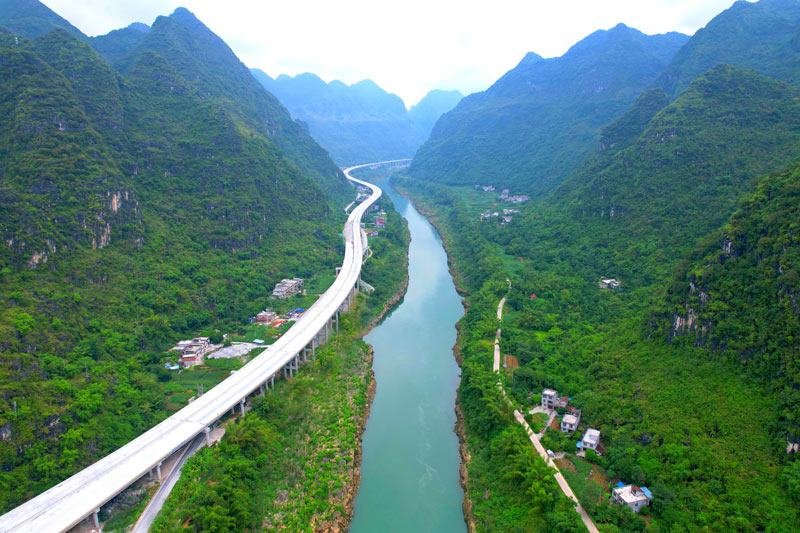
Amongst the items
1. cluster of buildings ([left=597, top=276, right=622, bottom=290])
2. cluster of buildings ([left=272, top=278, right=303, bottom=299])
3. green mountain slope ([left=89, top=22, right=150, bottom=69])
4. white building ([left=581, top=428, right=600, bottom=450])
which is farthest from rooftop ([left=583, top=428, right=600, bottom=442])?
green mountain slope ([left=89, top=22, right=150, bottom=69])

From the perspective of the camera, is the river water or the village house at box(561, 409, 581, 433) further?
the village house at box(561, 409, 581, 433)

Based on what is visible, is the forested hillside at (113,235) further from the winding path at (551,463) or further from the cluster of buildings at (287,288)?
the winding path at (551,463)

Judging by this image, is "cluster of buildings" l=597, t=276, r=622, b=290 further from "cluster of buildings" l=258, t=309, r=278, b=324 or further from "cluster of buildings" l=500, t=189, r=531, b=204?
"cluster of buildings" l=500, t=189, r=531, b=204

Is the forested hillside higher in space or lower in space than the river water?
higher

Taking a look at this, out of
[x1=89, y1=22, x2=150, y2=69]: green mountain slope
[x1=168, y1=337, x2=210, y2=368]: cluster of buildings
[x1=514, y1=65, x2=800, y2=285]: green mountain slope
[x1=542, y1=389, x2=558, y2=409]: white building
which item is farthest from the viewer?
[x1=89, y1=22, x2=150, y2=69]: green mountain slope

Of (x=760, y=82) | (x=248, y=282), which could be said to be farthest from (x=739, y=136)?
(x=248, y=282)

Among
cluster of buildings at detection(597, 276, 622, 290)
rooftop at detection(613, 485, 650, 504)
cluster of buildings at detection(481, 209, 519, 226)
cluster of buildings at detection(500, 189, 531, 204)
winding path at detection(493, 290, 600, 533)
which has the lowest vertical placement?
winding path at detection(493, 290, 600, 533)

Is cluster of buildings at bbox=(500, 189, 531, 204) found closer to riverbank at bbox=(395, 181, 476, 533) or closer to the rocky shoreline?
riverbank at bbox=(395, 181, 476, 533)

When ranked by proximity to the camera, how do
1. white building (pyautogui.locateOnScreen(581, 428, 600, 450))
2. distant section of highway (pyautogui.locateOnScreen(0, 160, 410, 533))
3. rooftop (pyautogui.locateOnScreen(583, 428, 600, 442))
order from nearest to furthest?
distant section of highway (pyautogui.locateOnScreen(0, 160, 410, 533)), white building (pyautogui.locateOnScreen(581, 428, 600, 450)), rooftop (pyautogui.locateOnScreen(583, 428, 600, 442))
